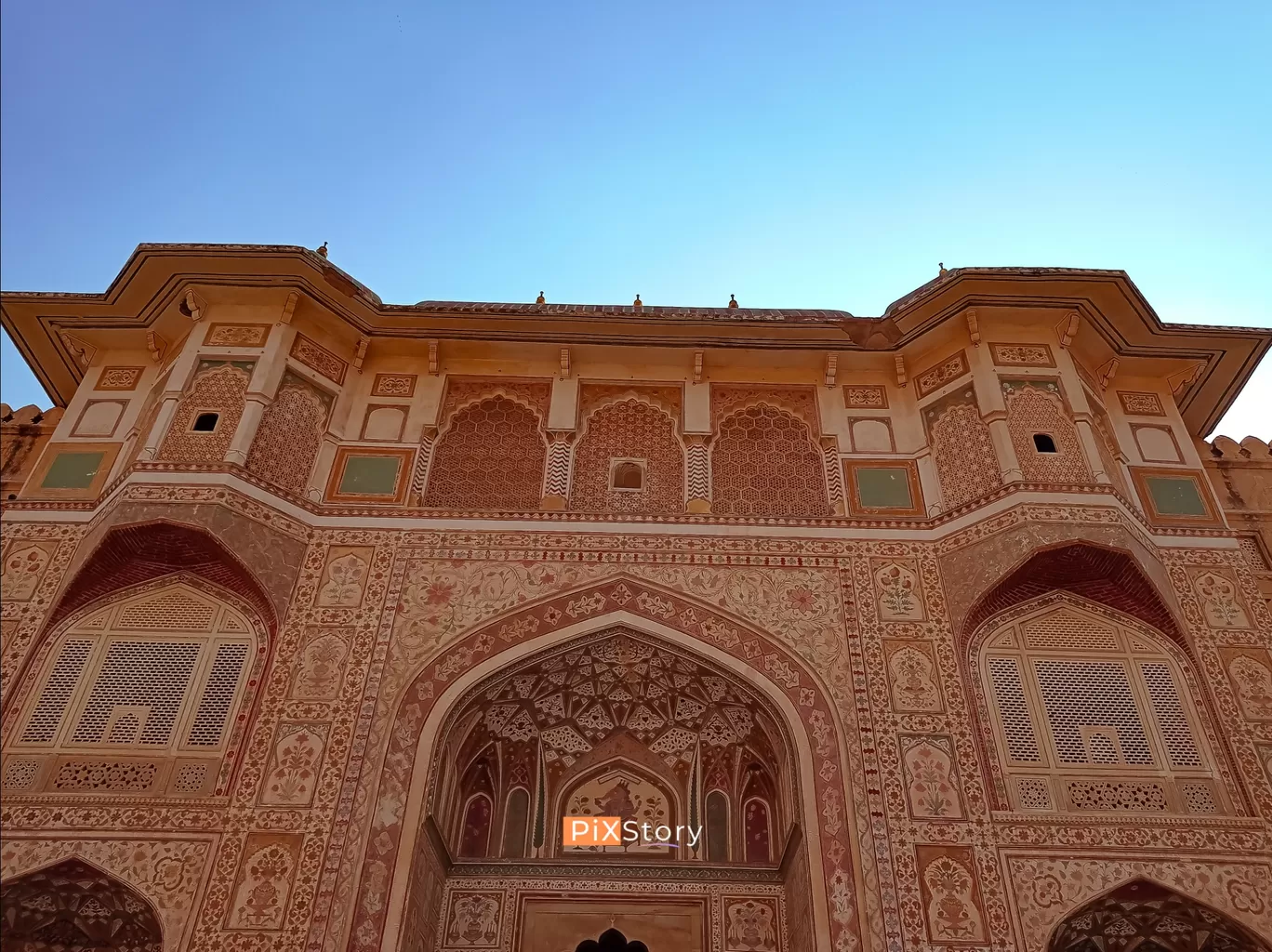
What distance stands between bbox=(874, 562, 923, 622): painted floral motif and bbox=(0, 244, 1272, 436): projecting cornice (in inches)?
89.7

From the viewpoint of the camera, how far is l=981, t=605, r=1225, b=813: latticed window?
22.9 ft

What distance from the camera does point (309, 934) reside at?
6238 mm

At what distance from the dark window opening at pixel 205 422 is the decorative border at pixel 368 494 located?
3.16 ft

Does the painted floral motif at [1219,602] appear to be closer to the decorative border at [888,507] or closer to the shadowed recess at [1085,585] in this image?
the shadowed recess at [1085,585]

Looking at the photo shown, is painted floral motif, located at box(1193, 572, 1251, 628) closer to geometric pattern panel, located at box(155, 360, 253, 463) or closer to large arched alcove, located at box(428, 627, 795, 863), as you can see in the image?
large arched alcove, located at box(428, 627, 795, 863)

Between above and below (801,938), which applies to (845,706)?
above

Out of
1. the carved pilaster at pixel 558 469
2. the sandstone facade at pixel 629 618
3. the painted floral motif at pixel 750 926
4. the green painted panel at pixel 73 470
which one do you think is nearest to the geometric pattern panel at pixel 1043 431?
the sandstone facade at pixel 629 618

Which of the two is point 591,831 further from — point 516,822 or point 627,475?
point 627,475

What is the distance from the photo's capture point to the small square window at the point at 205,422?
8.35 m

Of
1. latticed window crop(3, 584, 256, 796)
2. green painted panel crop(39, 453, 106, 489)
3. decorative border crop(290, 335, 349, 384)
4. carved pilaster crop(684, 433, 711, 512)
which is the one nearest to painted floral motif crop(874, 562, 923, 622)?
carved pilaster crop(684, 433, 711, 512)

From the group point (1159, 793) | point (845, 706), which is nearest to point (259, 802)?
point (845, 706)

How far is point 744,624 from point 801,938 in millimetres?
2107

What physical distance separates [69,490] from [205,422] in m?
1.20

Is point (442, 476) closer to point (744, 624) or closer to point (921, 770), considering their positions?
point (744, 624)
